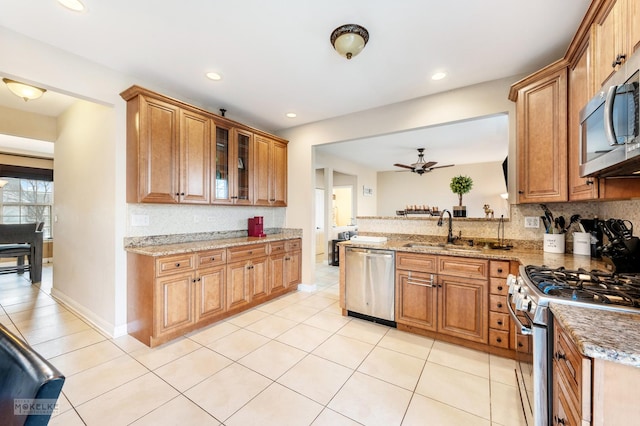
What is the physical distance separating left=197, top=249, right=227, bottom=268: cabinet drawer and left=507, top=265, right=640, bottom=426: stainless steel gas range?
2.62 meters

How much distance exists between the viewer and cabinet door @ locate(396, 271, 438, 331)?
2.55 meters

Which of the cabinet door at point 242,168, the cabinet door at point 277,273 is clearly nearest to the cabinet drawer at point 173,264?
the cabinet door at point 242,168

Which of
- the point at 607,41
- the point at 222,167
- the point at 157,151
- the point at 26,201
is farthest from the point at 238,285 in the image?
the point at 26,201

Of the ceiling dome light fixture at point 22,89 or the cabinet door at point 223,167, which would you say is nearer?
the ceiling dome light fixture at point 22,89

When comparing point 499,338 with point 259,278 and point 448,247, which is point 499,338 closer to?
point 448,247

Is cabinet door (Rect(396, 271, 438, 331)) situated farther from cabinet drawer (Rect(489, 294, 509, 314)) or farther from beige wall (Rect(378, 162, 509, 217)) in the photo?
beige wall (Rect(378, 162, 509, 217))

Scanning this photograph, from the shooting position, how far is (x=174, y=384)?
1.91m

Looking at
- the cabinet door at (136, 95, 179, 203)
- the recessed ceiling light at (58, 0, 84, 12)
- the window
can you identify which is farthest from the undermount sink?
the window

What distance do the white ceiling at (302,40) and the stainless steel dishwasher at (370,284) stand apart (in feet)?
6.12

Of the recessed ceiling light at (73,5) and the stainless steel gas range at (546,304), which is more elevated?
the recessed ceiling light at (73,5)

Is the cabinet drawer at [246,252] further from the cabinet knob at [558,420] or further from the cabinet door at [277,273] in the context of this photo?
the cabinet knob at [558,420]

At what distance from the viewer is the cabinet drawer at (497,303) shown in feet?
7.36

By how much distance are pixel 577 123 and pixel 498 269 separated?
1.22m

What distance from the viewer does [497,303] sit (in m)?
2.27
